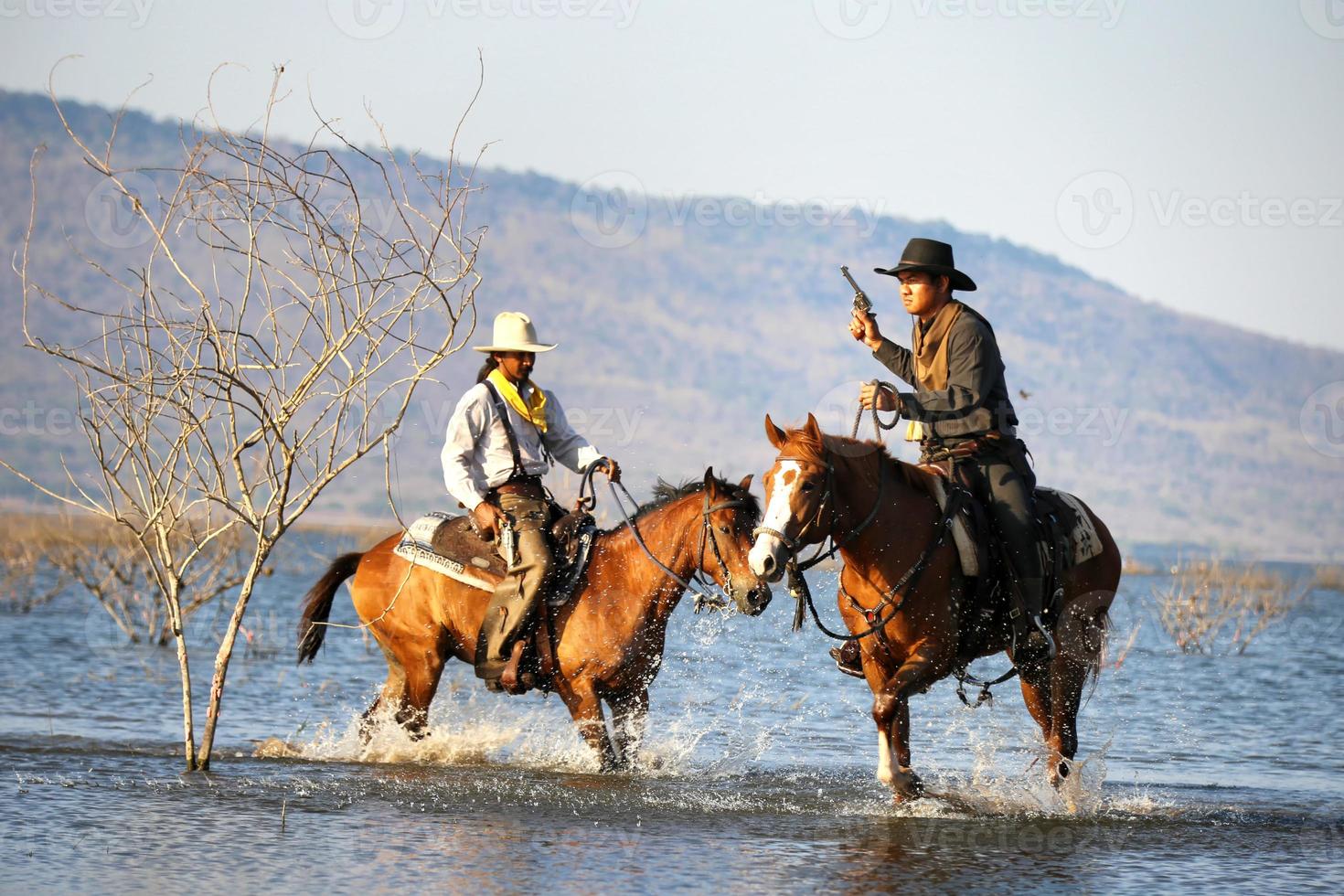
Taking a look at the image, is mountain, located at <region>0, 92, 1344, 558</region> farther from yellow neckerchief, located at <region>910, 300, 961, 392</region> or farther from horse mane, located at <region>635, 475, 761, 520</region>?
yellow neckerchief, located at <region>910, 300, 961, 392</region>

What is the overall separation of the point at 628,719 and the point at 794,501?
2730 millimetres

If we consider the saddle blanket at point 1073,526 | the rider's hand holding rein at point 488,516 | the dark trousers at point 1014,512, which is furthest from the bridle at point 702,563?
the saddle blanket at point 1073,526

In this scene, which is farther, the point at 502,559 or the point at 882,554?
the point at 502,559

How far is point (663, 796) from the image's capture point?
8906mm

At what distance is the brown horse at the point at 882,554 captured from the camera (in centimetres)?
745

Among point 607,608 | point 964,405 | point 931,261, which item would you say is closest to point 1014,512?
point 964,405

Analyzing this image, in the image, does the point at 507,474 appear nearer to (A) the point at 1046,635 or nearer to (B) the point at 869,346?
(B) the point at 869,346

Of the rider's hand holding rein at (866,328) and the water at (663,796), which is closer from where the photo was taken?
the water at (663,796)

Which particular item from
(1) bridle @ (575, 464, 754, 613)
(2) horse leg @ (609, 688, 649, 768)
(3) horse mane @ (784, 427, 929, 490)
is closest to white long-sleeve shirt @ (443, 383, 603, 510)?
(1) bridle @ (575, 464, 754, 613)

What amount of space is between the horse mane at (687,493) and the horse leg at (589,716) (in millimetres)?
1107

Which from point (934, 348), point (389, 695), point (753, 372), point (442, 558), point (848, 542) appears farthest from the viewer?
point (753, 372)

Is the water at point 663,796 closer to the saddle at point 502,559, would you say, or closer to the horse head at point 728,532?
the horse head at point 728,532

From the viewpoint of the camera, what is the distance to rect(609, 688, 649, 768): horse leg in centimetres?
953

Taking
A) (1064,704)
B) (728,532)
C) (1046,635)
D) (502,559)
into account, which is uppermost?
(728,532)
